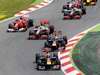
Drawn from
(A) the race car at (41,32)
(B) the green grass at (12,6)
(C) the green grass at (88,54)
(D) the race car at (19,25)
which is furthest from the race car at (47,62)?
(B) the green grass at (12,6)

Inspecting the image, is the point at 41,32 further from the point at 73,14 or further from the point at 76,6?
the point at 76,6

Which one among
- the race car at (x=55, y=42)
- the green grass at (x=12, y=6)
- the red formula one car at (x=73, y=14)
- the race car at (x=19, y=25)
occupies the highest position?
the green grass at (x=12, y=6)

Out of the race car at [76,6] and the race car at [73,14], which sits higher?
the race car at [76,6]

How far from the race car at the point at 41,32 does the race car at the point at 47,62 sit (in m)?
6.74

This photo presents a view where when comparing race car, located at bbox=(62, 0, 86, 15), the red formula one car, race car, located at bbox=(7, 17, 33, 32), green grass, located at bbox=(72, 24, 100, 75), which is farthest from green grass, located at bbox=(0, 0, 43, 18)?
green grass, located at bbox=(72, 24, 100, 75)

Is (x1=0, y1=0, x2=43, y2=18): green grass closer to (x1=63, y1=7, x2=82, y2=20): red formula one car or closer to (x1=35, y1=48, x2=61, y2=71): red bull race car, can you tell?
(x1=63, y1=7, x2=82, y2=20): red formula one car

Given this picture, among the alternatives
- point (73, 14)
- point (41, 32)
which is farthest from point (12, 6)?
point (41, 32)

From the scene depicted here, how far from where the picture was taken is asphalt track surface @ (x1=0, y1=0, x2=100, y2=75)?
30.5 m

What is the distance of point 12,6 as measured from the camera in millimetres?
50594

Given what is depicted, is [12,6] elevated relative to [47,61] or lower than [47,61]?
elevated

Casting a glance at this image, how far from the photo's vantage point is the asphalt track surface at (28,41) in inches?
1199

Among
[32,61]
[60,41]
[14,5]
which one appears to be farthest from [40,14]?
[32,61]

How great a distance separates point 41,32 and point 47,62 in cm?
767

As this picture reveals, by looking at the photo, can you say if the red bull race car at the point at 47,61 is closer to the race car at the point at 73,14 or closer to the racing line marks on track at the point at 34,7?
the race car at the point at 73,14
